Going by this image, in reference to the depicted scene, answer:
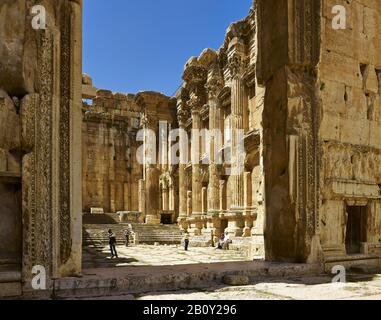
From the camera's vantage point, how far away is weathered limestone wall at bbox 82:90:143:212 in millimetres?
33531

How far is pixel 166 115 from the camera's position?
3072 cm

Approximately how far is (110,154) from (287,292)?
30.7 m

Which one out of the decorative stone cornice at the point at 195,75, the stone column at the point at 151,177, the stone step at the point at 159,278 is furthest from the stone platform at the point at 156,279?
the stone column at the point at 151,177

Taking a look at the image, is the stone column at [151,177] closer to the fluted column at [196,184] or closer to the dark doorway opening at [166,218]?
the dark doorway opening at [166,218]

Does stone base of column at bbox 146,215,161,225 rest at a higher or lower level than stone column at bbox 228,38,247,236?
lower

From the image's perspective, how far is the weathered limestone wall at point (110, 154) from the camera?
33531mm

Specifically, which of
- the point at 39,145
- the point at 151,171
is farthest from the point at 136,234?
the point at 39,145

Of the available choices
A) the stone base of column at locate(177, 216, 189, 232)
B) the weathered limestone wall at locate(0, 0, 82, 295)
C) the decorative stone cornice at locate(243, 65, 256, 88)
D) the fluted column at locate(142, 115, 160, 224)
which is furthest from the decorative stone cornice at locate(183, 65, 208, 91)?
the weathered limestone wall at locate(0, 0, 82, 295)

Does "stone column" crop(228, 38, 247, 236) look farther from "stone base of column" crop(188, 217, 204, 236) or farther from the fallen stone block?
the fallen stone block

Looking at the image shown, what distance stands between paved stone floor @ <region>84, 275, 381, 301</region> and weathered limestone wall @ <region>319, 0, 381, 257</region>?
134cm

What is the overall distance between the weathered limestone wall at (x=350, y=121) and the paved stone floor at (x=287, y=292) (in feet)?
4.39
